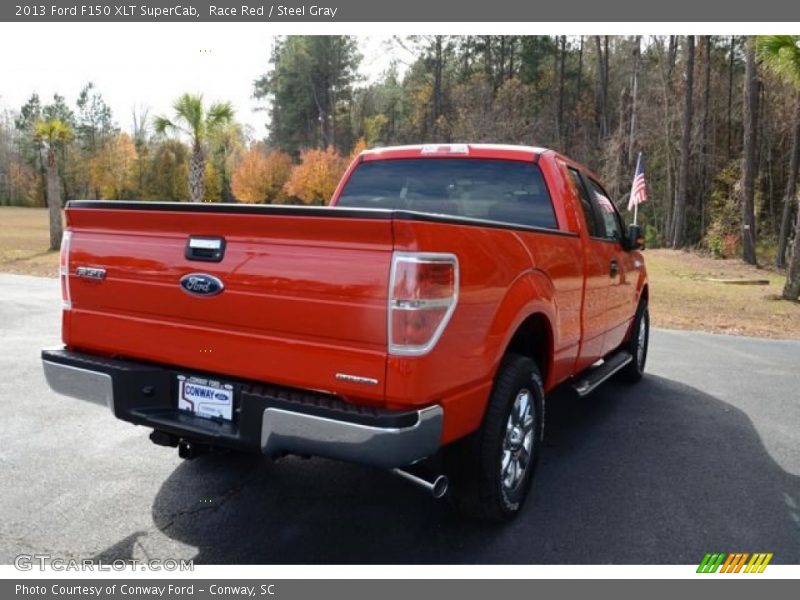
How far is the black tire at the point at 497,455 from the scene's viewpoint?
3.12 meters

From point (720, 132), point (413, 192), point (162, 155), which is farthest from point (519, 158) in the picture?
point (162, 155)

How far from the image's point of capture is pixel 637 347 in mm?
6395

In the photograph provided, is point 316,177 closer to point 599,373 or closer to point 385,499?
point 599,373

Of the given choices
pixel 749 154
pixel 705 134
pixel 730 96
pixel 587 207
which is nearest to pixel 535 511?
pixel 587 207

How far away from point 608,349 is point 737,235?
25246mm

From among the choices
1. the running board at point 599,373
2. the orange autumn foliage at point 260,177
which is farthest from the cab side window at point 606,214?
the orange autumn foliage at point 260,177

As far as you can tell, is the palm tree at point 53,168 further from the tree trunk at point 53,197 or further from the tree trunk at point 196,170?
the tree trunk at point 196,170

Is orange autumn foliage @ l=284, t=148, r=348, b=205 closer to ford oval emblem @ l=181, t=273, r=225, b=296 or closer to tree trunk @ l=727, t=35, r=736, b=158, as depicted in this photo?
tree trunk @ l=727, t=35, r=736, b=158

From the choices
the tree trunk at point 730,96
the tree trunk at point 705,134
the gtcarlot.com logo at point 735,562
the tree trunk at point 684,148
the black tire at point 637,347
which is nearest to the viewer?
the gtcarlot.com logo at point 735,562

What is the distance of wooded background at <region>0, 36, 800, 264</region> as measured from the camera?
94.1 feet

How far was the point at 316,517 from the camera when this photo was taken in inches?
134

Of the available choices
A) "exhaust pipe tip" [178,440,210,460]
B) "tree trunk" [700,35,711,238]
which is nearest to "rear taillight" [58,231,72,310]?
"exhaust pipe tip" [178,440,210,460]

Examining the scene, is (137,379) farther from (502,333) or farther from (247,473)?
(502,333)

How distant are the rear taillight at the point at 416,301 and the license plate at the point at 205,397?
0.84 metres
